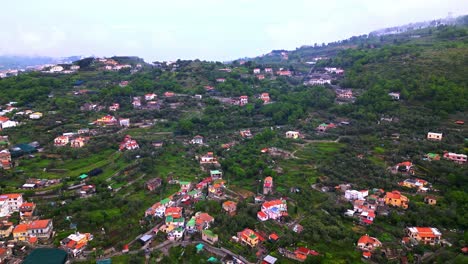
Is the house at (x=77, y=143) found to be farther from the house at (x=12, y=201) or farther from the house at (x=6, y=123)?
the house at (x=12, y=201)

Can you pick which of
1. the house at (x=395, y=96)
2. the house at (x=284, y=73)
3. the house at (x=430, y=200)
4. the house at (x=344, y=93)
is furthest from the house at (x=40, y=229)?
the house at (x=284, y=73)

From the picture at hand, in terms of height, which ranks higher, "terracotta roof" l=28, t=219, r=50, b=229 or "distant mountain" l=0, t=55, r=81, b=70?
"distant mountain" l=0, t=55, r=81, b=70

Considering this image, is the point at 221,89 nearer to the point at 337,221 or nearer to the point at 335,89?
the point at 335,89

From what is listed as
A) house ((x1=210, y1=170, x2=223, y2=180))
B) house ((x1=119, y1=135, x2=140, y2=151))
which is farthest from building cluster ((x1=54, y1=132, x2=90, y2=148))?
house ((x1=210, y1=170, x2=223, y2=180))

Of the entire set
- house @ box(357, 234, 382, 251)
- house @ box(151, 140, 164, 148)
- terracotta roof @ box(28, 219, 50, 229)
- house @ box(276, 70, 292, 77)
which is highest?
house @ box(276, 70, 292, 77)

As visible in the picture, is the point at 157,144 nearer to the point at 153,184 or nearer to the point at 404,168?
the point at 153,184

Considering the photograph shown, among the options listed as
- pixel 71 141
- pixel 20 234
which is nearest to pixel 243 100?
pixel 71 141

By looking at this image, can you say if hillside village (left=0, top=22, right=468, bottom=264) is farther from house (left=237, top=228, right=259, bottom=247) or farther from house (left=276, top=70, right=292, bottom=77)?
house (left=276, top=70, right=292, bottom=77)
